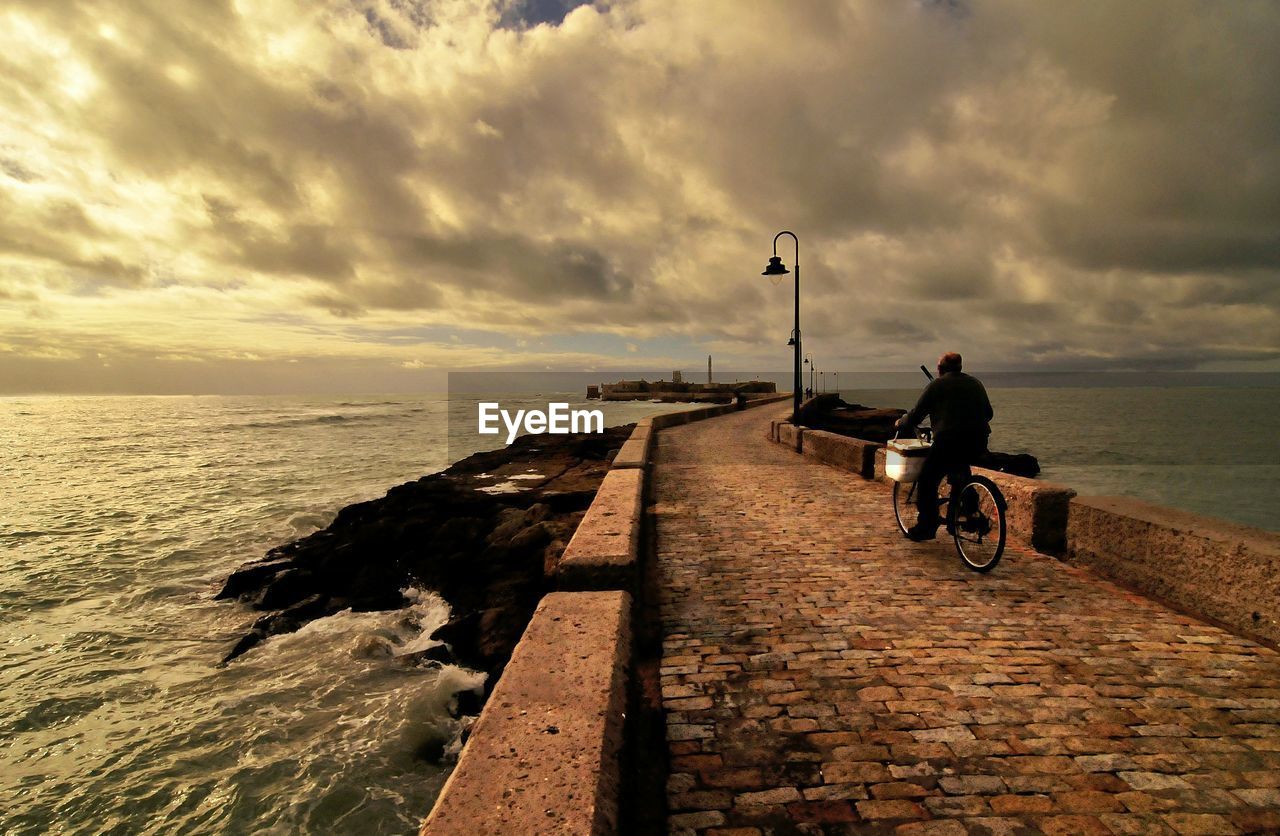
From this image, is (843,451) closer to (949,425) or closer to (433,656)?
(949,425)

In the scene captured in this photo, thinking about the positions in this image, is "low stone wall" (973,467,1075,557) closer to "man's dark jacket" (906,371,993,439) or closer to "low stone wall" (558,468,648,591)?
"man's dark jacket" (906,371,993,439)

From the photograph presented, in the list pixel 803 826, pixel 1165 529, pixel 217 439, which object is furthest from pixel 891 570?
pixel 217 439

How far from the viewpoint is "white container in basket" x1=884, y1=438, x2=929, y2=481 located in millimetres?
6109

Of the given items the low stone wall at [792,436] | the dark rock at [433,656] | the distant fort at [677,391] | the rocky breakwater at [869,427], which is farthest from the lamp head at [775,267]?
the distant fort at [677,391]

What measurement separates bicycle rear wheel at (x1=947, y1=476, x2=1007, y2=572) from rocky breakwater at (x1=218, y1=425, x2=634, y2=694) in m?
3.97

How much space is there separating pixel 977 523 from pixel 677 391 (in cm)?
9068

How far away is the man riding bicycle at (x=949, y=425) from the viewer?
5660 mm

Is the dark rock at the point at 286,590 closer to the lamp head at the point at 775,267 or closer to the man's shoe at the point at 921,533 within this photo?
the man's shoe at the point at 921,533

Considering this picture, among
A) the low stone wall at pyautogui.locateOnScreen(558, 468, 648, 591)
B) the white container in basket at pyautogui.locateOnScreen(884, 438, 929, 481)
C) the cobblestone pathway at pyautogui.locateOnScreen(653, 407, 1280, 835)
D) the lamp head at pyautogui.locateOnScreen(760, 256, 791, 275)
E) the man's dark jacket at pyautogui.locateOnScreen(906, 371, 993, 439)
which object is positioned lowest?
the cobblestone pathway at pyautogui.locateOnScreen(653, 407, 1280, 835)

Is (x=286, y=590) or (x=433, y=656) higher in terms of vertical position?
(x=433, y=656)

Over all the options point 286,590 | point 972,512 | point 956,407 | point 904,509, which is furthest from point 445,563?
point 956,407

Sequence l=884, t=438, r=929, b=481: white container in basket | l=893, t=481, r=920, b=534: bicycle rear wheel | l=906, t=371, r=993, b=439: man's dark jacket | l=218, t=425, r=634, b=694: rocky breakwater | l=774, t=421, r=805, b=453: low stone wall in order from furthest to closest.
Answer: l=774, t=421, r=805, b=453: low stone wall
l=218, t=425, r=634, b=694: rocky breakwater
l=893, t=481, r=920, b=534: bicycle rear wheel
l=884, t=438, r=929, b=481: white container in basket
l=906, t=371, r=993, b=439: man's dark jacket

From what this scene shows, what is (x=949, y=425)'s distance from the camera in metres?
5.69

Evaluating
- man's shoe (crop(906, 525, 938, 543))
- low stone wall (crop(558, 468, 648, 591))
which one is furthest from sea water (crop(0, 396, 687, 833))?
man's shoe (crop(906, 525, 938, 543))
